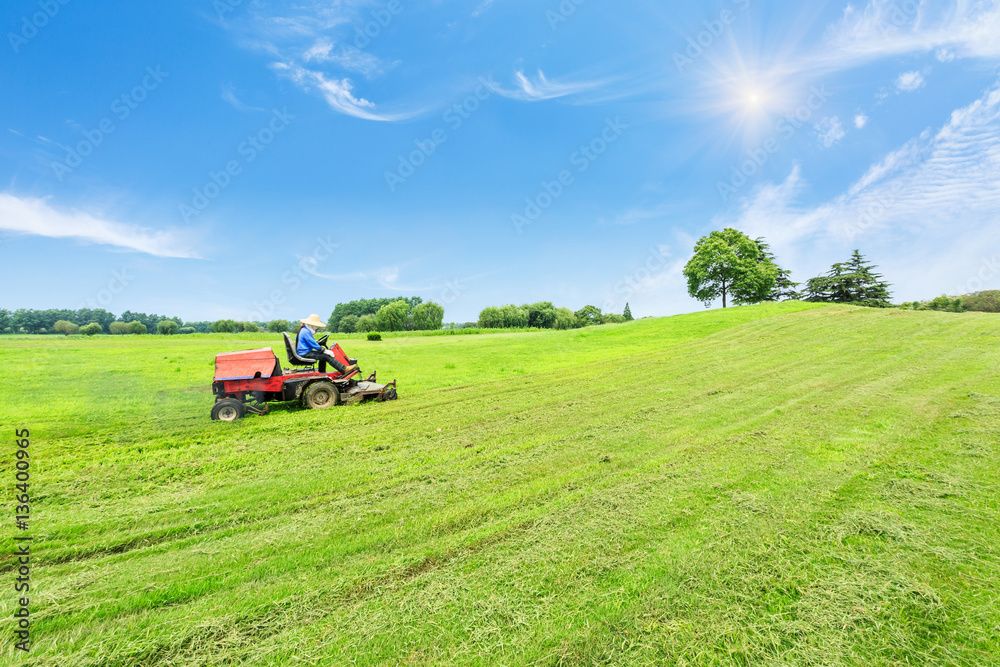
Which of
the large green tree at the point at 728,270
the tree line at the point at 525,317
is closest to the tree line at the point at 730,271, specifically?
the large green tree at the point at 728,270

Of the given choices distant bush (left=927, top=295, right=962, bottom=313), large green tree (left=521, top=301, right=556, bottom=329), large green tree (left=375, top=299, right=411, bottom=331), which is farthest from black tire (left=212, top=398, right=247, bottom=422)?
large green tree (left=521, top=301, right=556, bottom=329)

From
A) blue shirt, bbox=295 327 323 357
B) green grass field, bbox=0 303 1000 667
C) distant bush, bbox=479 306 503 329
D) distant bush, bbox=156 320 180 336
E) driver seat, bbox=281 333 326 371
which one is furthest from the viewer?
distant bush, bbox=479 306 503 329

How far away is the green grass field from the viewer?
97.8 inches

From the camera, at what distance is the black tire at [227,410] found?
8.08 metres

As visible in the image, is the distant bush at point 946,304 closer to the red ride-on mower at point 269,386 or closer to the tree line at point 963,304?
the tree line at point 963,304

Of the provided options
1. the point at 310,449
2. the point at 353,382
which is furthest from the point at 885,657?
the point at 353,382

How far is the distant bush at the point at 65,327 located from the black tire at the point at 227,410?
57.3m

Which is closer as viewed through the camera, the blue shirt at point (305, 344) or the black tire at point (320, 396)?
the black tire at point (320, 396)

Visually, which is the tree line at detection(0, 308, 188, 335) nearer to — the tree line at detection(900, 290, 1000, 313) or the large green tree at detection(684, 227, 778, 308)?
the large green tree at detection(684, 227, 778, 308)

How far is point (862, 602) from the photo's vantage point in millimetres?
2764

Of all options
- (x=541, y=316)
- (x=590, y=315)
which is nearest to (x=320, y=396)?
(x=541, y=316)

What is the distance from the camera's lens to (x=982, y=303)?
48.1m

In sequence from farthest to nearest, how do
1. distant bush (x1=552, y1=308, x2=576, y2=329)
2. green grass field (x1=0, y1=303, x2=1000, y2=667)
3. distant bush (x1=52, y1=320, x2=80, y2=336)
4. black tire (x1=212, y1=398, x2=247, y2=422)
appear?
distant bush (x1=552, y1=308, x2=576, y2=329) < distant bush (x1=52, y1=320, x2=80, y2=336) < black tire (x1=212, y1=398, x2=247, y2=422) < green grass field (x1=0, y1=303, x2=1000, y2=667)

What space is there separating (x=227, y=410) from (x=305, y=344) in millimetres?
2217
